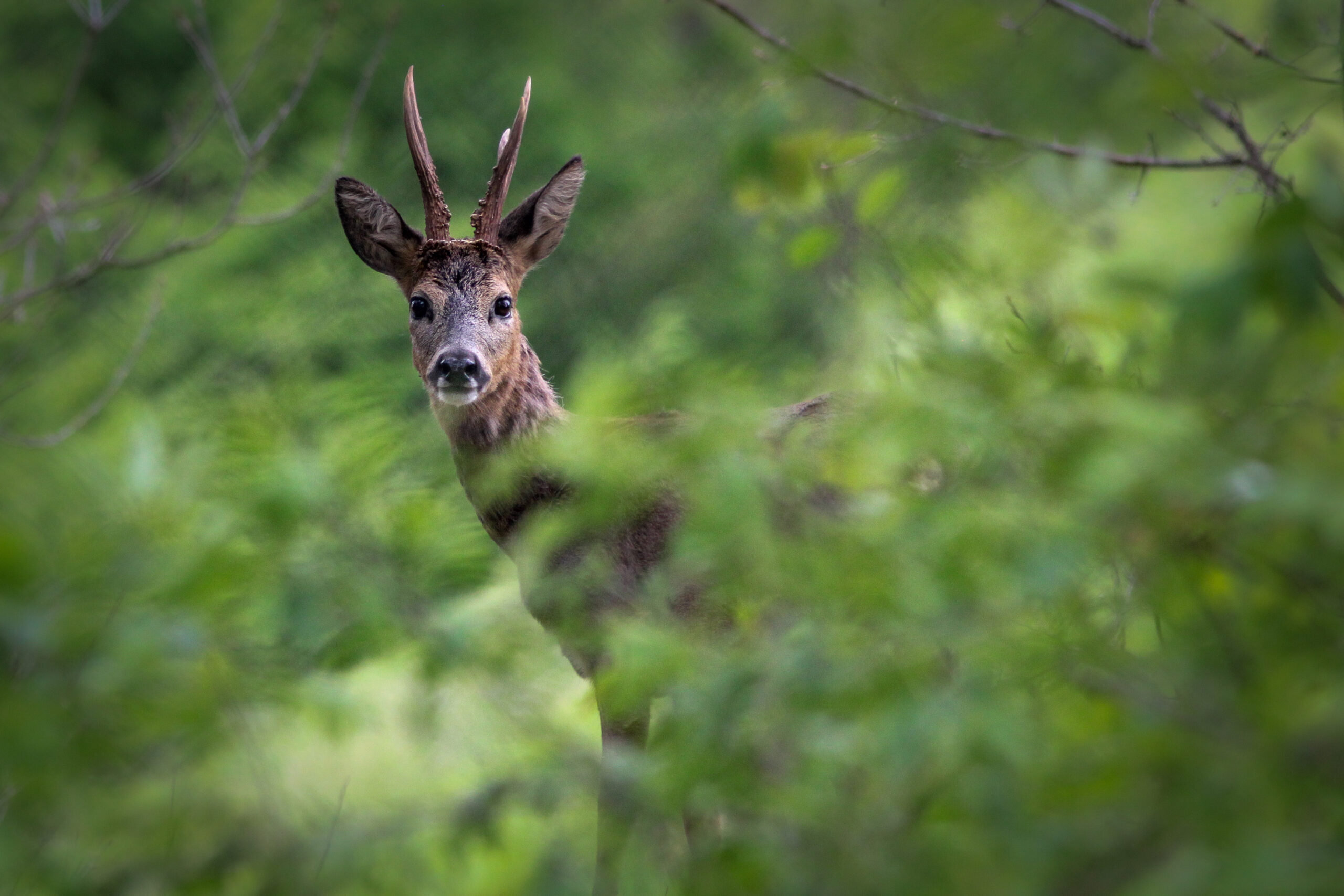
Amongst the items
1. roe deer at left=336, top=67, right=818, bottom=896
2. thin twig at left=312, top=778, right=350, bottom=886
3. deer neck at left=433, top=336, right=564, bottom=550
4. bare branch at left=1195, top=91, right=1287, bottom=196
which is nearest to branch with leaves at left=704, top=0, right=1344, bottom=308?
bare branch at left=1195, top=91, right=1287, bottom=196

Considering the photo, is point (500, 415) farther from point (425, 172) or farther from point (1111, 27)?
point (1111, 27)

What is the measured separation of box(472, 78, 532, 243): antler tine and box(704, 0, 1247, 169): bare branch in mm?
974

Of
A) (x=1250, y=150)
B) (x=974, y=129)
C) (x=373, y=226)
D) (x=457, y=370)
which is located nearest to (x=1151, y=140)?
(x=1250, y=150)

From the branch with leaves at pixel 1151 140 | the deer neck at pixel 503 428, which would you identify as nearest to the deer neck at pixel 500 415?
the deer neck at pixel 503 428

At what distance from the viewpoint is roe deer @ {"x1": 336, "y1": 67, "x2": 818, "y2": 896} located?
115 inches

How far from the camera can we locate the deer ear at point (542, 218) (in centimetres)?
329

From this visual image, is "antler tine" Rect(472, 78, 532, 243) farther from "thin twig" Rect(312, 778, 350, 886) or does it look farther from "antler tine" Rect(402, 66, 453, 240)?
"thin twig" Rect(312, 778, 350, 886)

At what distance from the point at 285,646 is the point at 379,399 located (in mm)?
380

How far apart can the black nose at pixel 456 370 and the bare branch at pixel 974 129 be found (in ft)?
3.82

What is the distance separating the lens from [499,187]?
3.21 meters

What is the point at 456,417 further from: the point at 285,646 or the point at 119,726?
the point at 119,726

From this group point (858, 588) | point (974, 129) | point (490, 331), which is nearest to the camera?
point (858, 588)

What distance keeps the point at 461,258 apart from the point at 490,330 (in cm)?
26

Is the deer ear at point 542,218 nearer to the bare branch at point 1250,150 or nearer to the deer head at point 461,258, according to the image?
the deer head at point 461,258
